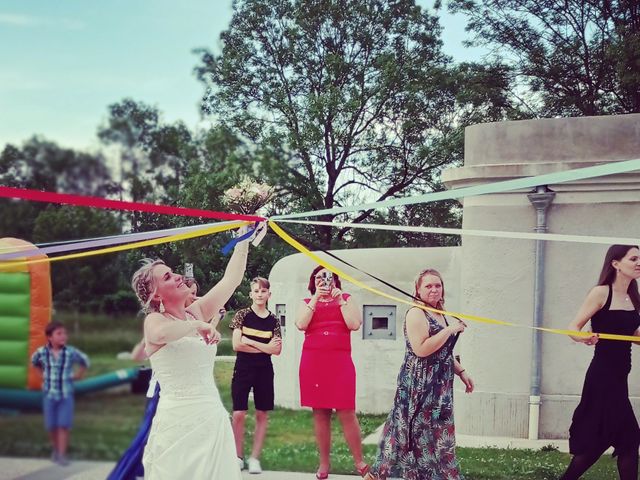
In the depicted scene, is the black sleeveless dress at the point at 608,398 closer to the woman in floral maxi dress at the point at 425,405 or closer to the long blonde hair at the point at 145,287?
the woman in floral maxi dress at the point at 425,405

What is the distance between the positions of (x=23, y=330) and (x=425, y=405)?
2308mm

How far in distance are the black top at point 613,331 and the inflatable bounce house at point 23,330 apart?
110 inches

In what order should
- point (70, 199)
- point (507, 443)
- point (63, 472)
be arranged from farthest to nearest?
1. point (507, 443)
2. point (63, 472)
3. point (70, 199)

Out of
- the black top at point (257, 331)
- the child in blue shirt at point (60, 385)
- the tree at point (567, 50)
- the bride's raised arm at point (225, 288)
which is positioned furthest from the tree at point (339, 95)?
the child in blue shirt at point (60, 385)

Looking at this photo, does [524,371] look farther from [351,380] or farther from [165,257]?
[165,257]

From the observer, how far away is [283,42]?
1522 cm

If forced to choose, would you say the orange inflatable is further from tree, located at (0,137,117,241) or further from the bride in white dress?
tree, located at (0,137,117,241)

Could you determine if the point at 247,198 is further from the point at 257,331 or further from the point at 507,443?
the point at 507,443

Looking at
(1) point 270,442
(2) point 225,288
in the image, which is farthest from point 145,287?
(1) point 270,442

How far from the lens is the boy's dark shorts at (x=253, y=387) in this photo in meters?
6.43

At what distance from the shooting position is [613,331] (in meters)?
5.16

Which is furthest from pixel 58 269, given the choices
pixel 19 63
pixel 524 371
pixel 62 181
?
pixel 524 371

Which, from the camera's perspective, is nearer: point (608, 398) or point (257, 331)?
point (608, 398)

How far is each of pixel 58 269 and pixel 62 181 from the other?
2.46ft
